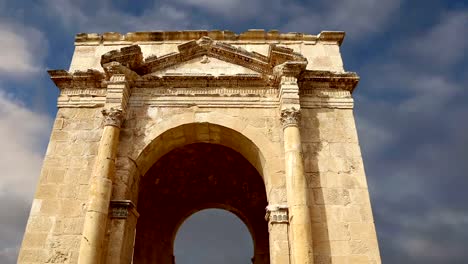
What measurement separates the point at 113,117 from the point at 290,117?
391cm

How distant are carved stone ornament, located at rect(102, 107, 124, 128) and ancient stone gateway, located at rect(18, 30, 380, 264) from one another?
0.03 meters

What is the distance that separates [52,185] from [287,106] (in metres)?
5.42

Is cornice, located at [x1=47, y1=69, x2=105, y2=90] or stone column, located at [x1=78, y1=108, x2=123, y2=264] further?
cornice, located at [x1=47, y1=69, x2=105, y2=90]

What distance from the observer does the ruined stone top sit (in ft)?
36.6

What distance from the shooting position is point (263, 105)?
959 cm

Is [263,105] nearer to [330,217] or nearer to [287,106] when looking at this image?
[287,106]

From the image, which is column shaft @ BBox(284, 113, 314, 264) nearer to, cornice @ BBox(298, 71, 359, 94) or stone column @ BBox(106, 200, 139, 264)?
cornice @ BBox(298, 71, 359, 94)

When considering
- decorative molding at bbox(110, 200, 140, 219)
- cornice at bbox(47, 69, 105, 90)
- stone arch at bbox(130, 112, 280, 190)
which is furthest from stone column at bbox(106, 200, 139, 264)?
cornice at bbox(47, 69, 105, 90)

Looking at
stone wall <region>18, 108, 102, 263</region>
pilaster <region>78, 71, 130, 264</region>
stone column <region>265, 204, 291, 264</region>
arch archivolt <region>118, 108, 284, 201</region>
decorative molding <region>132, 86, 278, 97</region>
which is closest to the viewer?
pilaster <region>78, 71, 130, 264</region>

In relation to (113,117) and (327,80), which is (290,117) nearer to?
(327,80)

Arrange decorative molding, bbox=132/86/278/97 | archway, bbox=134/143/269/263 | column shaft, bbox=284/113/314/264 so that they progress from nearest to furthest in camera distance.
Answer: column shaft, bbox=284/113/314/264
decorative molding, bbox=132/86/278/97
archway, bbox=134/143/269/263

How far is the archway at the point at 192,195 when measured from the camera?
14156 mm

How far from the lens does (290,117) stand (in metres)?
8.91

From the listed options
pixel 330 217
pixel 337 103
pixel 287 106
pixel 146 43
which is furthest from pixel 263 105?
pixel 146 43
